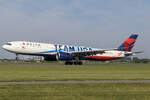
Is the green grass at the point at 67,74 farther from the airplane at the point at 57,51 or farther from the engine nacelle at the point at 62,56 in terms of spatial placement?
the engine nacelle at the point at 62,56

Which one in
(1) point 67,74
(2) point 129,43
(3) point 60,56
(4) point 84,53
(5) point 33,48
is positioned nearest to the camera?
(1) point 67,74

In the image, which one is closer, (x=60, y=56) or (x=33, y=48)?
(x=33, y=48)

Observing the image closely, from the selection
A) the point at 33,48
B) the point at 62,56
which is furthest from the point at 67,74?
the point at 62,56

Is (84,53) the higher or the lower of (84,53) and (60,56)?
the higher

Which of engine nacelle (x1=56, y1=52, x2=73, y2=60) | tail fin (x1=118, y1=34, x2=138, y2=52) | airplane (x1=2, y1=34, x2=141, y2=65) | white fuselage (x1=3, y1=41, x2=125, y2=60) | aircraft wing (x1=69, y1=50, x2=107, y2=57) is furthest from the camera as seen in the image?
tail fin (x1=118, y1=34, x2=138, y2=52)

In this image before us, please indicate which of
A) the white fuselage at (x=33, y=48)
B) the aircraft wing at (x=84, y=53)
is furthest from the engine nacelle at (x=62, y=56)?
the aircraft wing at (x=84, y=53)

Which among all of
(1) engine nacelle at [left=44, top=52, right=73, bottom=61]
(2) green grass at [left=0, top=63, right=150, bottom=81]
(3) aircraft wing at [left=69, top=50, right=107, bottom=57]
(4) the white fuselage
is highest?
(4) the white fuselage

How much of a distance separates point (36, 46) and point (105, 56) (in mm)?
20738

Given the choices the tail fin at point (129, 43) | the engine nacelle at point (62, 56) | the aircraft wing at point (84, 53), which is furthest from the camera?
the tail fin at point (129, 43)

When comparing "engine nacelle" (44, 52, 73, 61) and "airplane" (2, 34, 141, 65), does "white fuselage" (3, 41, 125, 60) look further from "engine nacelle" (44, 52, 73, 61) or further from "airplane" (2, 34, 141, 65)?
"engine nacelle" (44, 52, 73, 61)

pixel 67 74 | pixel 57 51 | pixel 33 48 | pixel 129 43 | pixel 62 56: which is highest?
pixel 129 43

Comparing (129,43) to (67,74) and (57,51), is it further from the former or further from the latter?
(67,74)

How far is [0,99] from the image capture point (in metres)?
10.8

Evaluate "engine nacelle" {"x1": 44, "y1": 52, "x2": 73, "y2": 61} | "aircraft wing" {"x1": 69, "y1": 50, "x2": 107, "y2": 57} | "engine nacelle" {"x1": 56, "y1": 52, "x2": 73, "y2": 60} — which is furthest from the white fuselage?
"aircraft wing" {"x1": 69, "y1": 50, "x2": 107, "y2": 57}
